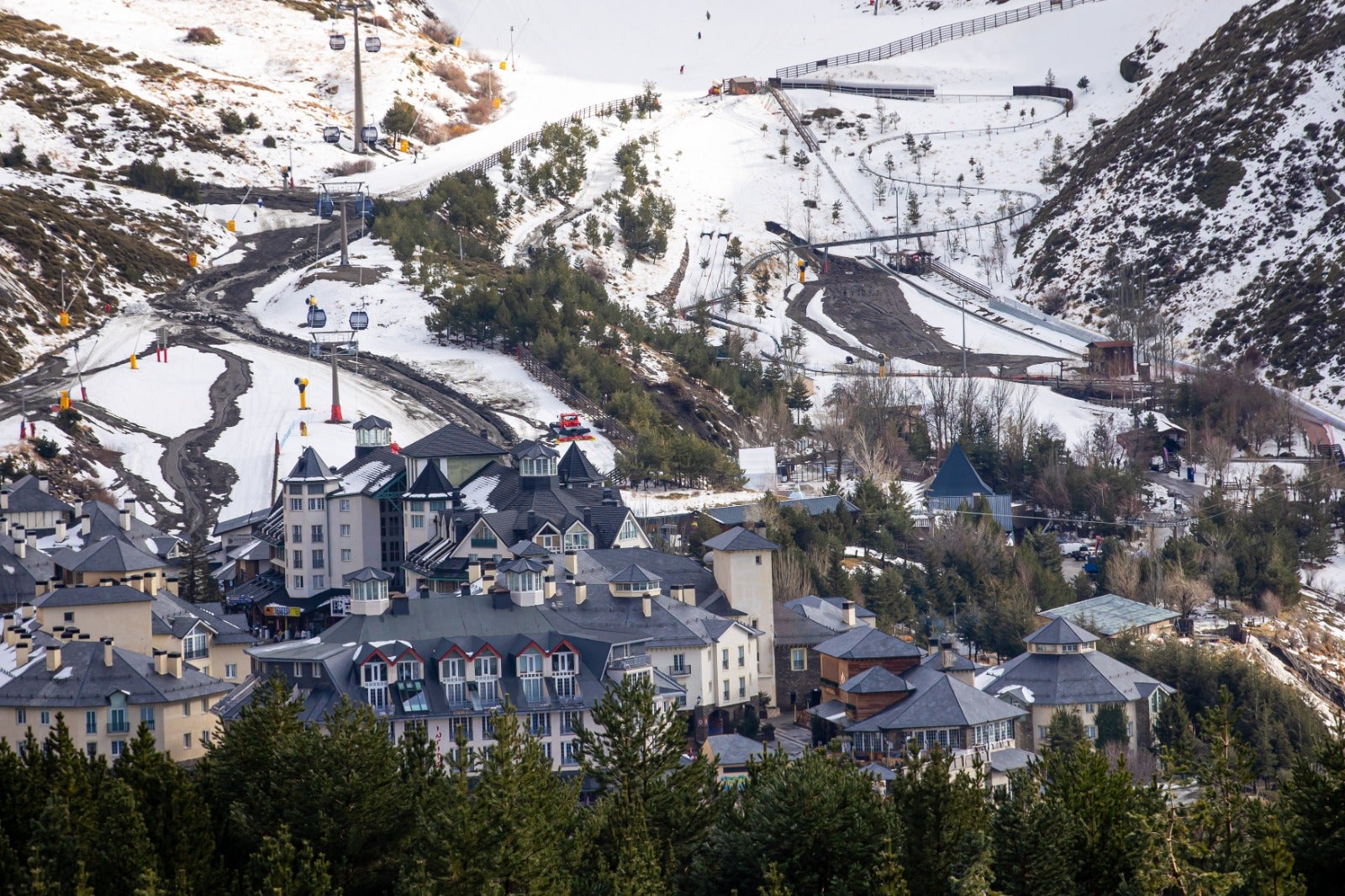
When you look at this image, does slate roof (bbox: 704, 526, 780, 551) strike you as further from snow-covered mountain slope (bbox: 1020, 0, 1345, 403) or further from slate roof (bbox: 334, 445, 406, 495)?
snow-covered mountain slope (bbox: 1020, 0, 1345, 403)

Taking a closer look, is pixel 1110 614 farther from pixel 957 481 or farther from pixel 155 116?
pixel 155 116

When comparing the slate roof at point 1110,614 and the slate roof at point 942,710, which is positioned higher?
the slate roof at point 1110,614

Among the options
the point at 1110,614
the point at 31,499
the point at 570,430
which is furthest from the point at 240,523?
the point at 1110,614

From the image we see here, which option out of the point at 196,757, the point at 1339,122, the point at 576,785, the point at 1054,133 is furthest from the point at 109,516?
the point at 1054,133

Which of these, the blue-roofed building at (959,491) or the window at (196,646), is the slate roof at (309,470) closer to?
the window at (196,646)

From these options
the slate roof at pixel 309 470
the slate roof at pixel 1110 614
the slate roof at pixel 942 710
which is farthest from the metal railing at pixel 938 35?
the slate roof at pixel 942 710

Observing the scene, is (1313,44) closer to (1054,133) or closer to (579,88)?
(1054,133)
